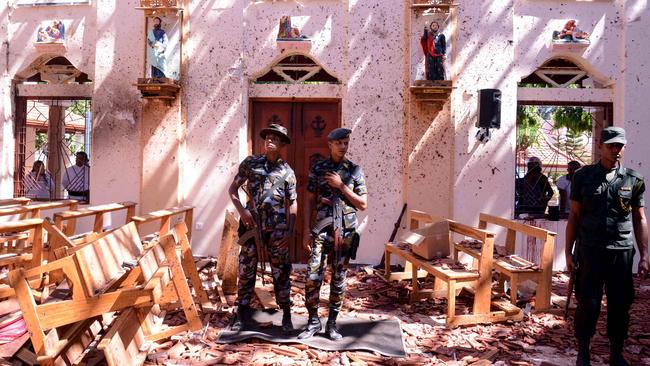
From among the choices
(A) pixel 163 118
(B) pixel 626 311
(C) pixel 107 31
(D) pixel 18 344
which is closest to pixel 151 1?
(C) pixel 107 31

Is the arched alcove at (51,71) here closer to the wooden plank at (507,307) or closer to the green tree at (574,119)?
the wooden plank at (507,307)

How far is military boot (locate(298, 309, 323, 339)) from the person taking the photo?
16.8 feet

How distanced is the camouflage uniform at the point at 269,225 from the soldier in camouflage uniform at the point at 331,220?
12.2 inches

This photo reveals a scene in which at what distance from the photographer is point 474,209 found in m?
8.78

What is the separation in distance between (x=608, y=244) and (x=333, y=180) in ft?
8.21

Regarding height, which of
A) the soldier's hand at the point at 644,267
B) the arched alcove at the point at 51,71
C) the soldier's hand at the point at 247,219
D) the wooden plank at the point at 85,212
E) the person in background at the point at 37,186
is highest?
the arched alcove at the point at 51,71

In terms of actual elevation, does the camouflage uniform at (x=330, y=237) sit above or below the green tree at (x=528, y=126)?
below

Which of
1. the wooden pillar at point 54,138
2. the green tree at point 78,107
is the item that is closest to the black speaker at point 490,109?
the green tree at point 78,107

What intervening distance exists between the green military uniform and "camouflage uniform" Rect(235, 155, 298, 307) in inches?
111

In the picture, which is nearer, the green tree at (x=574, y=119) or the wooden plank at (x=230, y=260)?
the wooden plank at (x=230, y=260)

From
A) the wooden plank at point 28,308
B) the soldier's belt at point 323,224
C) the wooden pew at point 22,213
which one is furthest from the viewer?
the wooden pew at point 22,213

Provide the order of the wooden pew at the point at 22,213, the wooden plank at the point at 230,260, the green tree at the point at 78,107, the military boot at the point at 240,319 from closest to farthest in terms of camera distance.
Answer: the military boot at the point at 240,319, the wooden plank at the point at 230,260, the wooden pew at the point at 22,213, the green tree at the point at 78,107

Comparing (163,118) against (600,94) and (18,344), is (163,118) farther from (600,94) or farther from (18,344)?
(600,94)

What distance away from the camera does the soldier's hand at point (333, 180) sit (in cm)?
498
